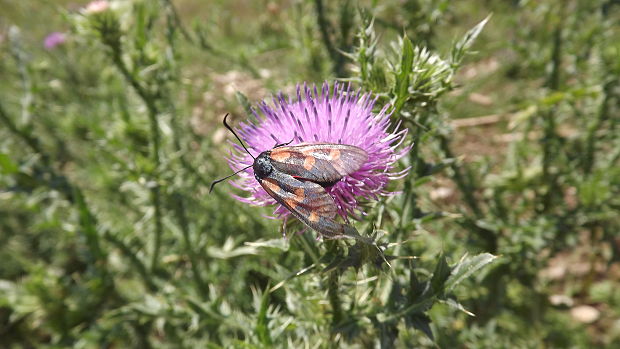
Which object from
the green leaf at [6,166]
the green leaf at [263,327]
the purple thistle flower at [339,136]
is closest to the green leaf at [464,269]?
the purple thistle flower at [339,136]

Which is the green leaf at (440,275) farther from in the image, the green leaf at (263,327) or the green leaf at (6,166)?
the green leaf at (6,166)

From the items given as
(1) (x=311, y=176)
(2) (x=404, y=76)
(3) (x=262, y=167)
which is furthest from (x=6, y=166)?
(2) (x=404, y=76)

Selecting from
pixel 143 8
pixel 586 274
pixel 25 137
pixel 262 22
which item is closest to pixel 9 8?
pixel 262 22

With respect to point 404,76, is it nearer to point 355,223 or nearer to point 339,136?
point 339,136

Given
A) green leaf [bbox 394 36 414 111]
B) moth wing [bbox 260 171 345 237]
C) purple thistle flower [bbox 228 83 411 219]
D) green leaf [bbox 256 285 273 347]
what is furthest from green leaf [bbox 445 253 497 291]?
green leaf [bbox 256 285 273 347]

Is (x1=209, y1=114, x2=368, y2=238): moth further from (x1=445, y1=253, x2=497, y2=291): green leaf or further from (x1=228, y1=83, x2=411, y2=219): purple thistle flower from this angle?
(x1=445, y1=253, x2=497, y2=291): green leaf
